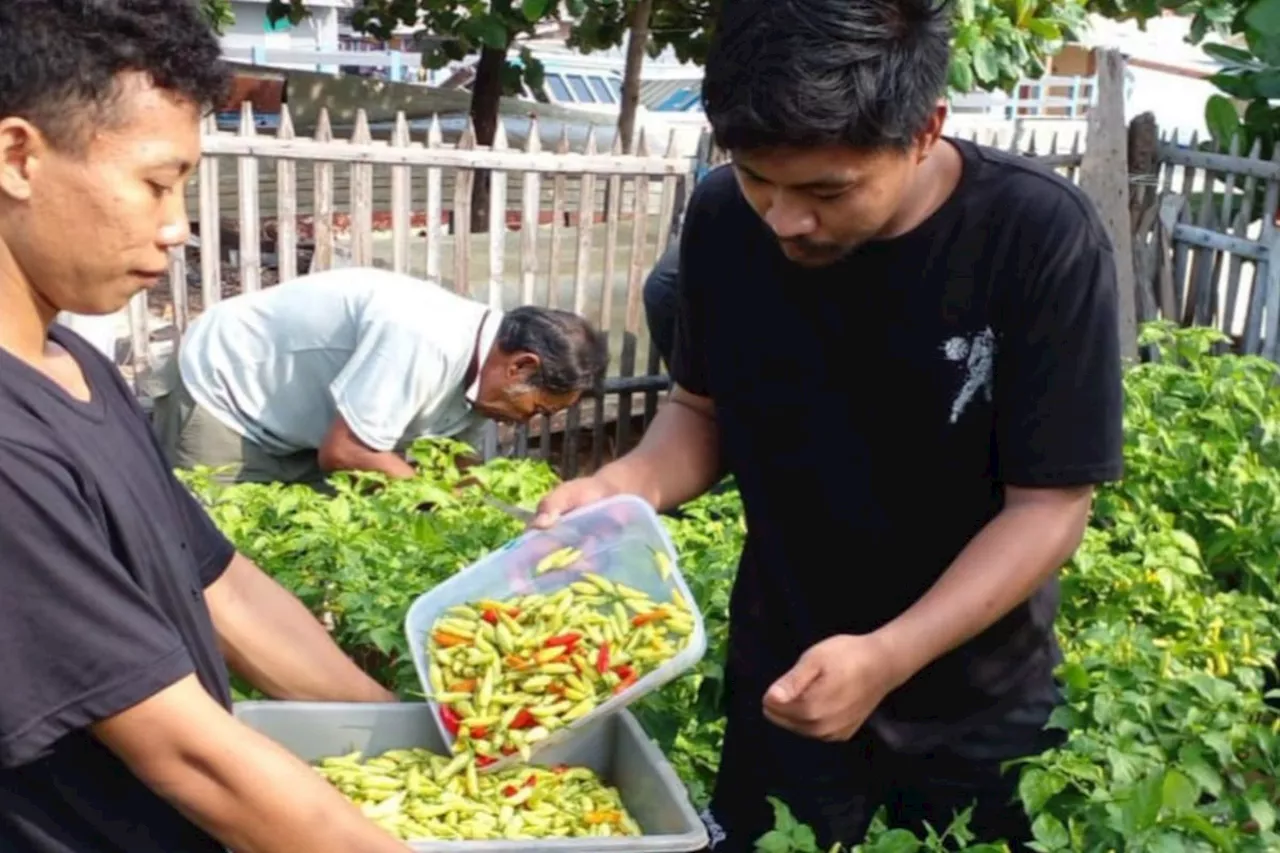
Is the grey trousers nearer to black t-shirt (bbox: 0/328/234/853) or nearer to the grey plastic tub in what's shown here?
the grey plastic tub

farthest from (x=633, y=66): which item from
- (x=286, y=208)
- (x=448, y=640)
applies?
(x=448, y=640)

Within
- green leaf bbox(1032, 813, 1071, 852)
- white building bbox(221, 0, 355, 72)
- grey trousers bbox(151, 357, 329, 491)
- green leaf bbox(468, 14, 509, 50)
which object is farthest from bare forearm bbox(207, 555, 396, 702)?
white building bbox(221, 0, 355, 72)

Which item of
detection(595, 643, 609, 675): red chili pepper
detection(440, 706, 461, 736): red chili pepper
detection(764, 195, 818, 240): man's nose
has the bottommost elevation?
detection(440, 706, 461, 736): red chili pepper

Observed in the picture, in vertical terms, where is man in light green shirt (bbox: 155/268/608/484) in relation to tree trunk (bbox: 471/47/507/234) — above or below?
below

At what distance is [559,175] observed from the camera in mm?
6363

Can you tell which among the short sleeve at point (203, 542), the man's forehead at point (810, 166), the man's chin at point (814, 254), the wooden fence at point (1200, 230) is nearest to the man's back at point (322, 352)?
the short sleeve at point (203, 542)

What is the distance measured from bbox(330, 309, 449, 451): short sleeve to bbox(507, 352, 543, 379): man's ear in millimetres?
226

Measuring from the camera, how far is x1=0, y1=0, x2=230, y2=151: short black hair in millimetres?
1405

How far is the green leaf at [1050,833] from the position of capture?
1788 mm

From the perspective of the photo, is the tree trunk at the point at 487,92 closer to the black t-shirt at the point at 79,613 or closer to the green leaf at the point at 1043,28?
the green leaf at the point at 1043,28

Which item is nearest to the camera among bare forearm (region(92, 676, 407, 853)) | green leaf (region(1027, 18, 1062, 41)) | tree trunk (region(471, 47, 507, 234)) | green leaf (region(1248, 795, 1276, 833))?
bare forearm (region(92, 676, 407, 853))

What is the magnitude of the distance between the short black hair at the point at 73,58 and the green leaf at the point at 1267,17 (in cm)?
143

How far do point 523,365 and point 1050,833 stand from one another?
3.10 metres

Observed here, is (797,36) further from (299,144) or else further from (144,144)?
(299,144)
